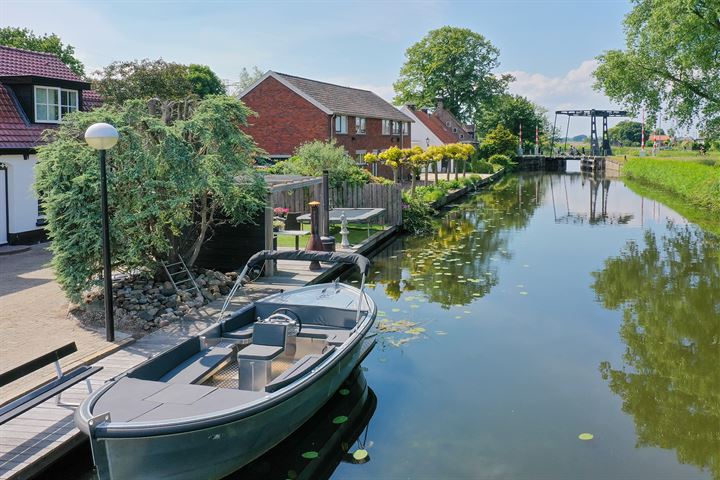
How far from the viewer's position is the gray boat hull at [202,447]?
6055mm

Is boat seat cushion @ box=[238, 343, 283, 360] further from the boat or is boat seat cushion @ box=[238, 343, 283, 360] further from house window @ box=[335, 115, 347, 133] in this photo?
house window @ box=[335, 115, 347, 133]

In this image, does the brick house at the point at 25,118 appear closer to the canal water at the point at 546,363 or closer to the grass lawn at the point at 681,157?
the canal water at the point at 546,363

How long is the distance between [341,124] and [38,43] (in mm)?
24617

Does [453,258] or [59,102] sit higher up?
[59,102]

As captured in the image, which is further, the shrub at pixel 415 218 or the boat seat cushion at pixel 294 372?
the shrub at pixel 415 218

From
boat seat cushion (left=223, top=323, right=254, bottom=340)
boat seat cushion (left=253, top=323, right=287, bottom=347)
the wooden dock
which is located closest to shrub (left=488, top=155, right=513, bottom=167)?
the wooden dock

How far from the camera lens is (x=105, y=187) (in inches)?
396

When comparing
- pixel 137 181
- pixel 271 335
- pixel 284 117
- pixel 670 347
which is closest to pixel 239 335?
pixel 271 335

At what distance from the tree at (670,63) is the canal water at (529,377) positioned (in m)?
17.4

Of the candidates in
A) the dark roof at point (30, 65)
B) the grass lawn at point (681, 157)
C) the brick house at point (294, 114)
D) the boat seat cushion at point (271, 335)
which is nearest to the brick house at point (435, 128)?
the grass lawn at point (681, 157)

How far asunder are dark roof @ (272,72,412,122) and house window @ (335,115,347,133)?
0.38 metres

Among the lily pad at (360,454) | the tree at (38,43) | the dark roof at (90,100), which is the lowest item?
the lily pad at (360,454)

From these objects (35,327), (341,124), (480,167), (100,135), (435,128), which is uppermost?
→ (435,128)

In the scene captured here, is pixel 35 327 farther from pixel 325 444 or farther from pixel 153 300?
pixel 325 444
